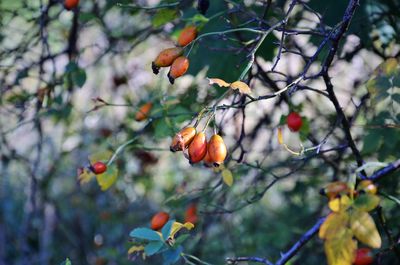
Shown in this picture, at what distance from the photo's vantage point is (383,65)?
5.15ft

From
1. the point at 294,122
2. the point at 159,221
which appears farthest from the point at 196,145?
the point at 294,122

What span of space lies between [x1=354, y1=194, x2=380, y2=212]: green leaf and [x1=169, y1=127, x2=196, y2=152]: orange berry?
1.15 feet

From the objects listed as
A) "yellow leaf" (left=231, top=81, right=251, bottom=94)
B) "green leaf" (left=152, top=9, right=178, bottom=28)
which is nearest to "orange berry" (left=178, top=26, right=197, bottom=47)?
"yellow leaf" (left=231, top=81, right=251, bottom=94)

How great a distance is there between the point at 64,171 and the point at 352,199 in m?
3.16

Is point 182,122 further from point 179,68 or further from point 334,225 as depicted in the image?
point 334,225

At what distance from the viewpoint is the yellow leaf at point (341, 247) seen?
3.33 ft

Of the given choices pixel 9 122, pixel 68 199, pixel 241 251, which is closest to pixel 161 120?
pixel 241 251

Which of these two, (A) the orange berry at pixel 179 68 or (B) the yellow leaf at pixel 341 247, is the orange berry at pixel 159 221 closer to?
(A) the orange berry at pixel 179 68

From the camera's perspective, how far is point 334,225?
3.37 ft

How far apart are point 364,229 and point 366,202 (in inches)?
2.0

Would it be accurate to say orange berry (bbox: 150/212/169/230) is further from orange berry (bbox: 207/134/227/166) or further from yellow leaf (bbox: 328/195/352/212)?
yellow leaf (bbox: 328/195/352/212)

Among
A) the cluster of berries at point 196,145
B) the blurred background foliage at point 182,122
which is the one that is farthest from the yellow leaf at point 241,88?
the blurred background foliage at point 182,122

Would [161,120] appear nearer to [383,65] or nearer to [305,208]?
[383,65]

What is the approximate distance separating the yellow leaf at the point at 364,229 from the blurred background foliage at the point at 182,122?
0.14 meters
